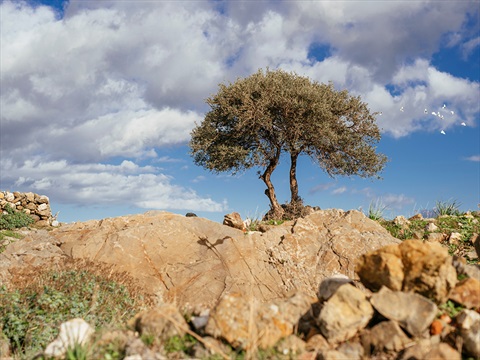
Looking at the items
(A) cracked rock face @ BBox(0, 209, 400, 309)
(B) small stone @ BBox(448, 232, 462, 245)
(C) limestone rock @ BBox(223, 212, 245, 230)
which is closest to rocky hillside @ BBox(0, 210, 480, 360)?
(A) cracked rock face @ BBox(0, 209, 400, 309)

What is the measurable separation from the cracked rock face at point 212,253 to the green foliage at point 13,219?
15.7 m

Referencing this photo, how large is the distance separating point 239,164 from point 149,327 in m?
22.1

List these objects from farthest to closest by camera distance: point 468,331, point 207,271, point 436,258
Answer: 1. point 207,271
2. point 436,258
3. point 468,331

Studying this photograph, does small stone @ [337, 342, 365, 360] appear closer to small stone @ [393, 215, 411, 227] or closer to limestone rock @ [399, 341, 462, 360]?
limestone rock @ [399, 341, 462, 360]

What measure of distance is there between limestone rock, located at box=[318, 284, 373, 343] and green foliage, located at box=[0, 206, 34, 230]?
25.9 m

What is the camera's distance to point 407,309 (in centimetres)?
577

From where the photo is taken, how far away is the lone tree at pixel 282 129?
2683cm

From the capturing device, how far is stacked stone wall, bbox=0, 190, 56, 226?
98.6 feet

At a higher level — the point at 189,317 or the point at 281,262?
the point at 281,262

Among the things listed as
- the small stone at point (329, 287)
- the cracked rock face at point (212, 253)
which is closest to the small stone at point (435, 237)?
the cracked rock face at point (212, 253)

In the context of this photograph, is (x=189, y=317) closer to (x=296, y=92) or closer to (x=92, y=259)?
(x=92, y=259)

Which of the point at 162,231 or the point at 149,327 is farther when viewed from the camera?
the point at 162,231

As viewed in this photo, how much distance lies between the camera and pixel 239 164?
27.9 metres

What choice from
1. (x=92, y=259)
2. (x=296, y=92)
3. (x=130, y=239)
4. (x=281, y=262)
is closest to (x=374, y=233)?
(x=281, y=262)
